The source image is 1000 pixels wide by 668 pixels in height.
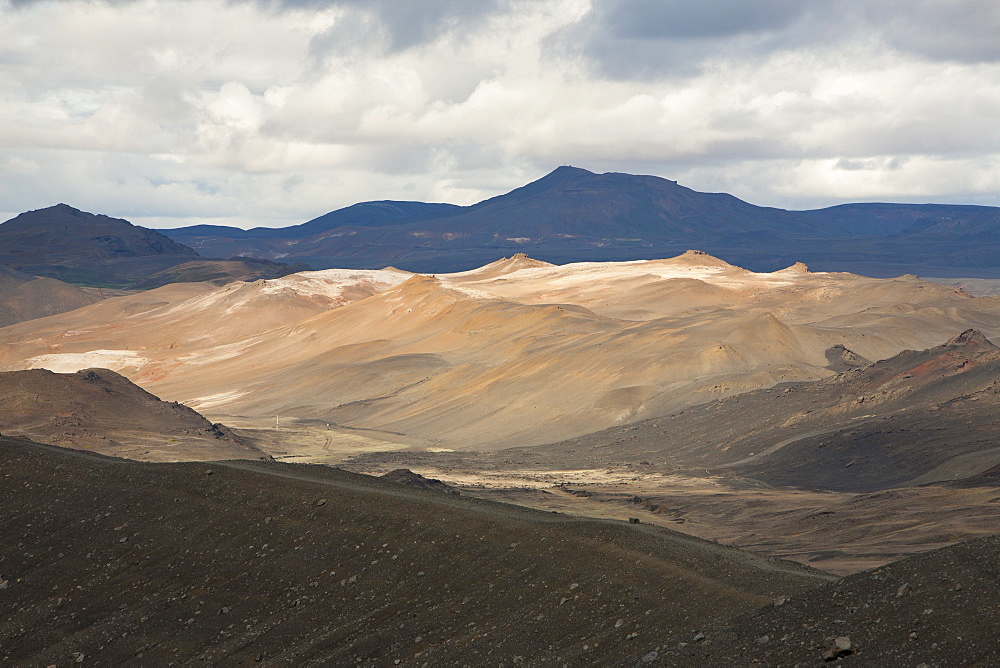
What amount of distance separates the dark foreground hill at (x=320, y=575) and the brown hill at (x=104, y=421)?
21.6 metres

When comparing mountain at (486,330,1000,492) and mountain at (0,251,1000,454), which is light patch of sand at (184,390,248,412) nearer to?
mountain at (0,251,1000,454)

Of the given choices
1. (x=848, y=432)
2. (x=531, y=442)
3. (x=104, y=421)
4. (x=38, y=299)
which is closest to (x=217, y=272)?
(x=38, y=299)

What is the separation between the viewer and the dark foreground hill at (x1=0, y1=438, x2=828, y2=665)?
47.5 ft

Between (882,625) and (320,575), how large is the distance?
939cm

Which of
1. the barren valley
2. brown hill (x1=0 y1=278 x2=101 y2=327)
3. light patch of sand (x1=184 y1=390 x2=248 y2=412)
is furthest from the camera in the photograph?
brown hill (x1=0 y1=278 x2=101 y2=327)

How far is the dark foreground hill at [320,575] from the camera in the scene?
14484 millimetres

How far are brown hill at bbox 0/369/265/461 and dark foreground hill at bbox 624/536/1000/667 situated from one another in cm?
3273

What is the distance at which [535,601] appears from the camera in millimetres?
15234

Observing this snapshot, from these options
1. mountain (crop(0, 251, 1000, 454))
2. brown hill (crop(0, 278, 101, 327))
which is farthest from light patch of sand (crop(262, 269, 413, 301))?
brown hill (crop(0, 278, 101, 327))

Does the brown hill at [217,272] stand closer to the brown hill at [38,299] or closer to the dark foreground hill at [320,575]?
the brown hill at [38,299]

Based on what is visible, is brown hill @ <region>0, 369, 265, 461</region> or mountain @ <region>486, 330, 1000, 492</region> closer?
mountain @ <region>486, 330, 1000, 492</region>

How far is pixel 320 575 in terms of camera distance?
17500 mm

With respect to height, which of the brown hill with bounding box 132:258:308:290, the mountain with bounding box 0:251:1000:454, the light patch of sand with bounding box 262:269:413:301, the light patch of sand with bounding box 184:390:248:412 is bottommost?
the light patch of sand with bounding box 184:390:248:412

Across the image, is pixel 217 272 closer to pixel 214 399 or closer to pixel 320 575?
pixel 214 399
